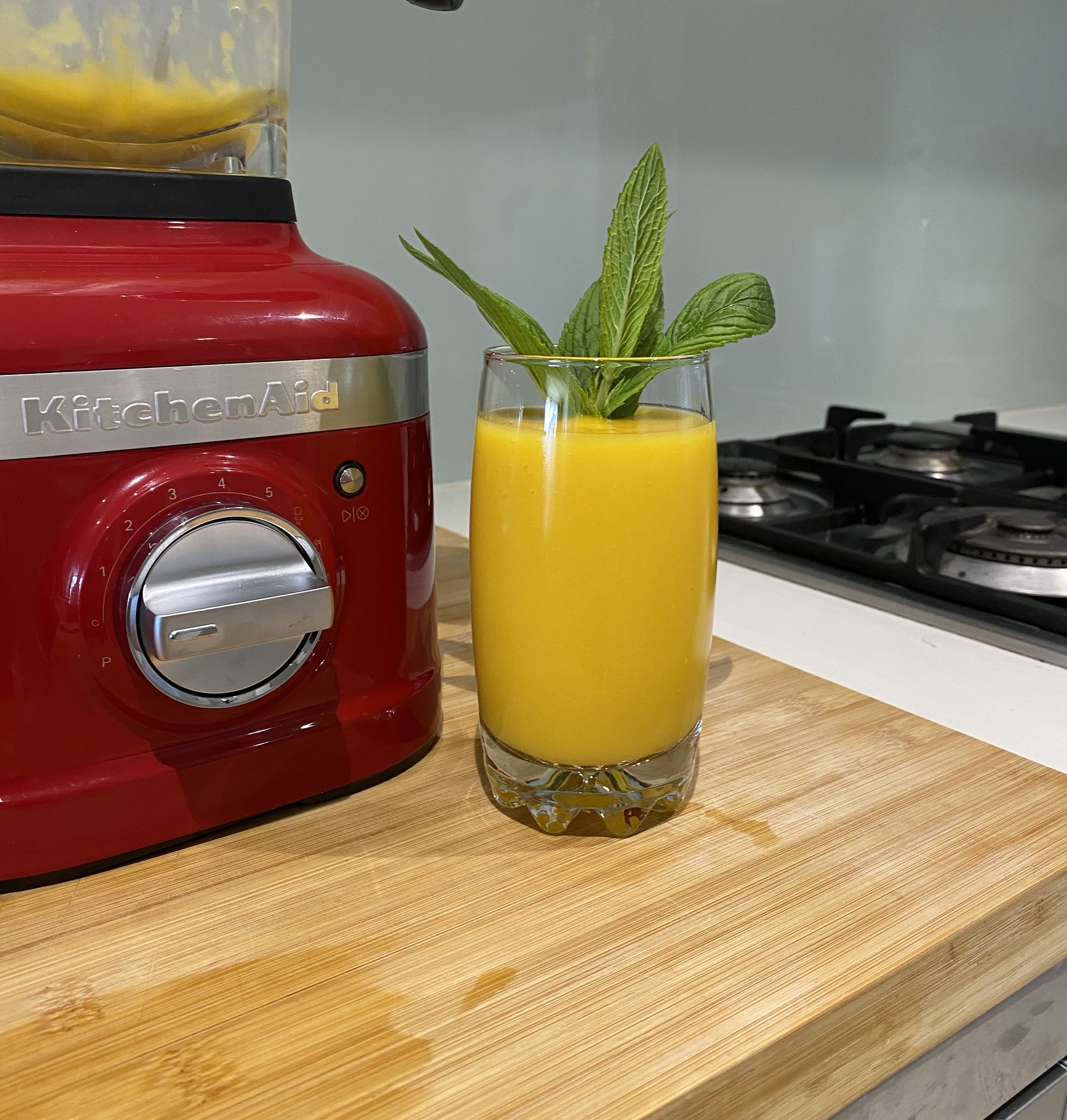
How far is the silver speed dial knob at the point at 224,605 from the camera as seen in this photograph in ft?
1.36

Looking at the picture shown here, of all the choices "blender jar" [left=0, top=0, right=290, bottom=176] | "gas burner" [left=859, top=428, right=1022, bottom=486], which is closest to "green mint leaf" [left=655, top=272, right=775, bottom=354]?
"blender jar" [left=0, top=0, right=290, bottom=176]

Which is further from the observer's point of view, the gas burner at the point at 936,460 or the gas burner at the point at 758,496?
the gas burner at the point at 936,460

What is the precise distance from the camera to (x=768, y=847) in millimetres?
464

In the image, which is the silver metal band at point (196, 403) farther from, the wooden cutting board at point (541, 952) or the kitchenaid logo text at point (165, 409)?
the wooden cutting board at point (541, 952)

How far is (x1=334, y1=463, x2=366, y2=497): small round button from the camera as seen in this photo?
0.47 meters

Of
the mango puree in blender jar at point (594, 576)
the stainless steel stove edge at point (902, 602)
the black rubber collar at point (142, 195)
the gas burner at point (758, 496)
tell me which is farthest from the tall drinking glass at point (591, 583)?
the gas burner at point (758, 496)

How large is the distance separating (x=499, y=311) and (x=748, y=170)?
2.98 ft

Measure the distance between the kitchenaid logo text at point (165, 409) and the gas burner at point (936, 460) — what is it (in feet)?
2.77

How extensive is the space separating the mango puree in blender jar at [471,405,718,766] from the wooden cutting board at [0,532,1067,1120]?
2.3 inches

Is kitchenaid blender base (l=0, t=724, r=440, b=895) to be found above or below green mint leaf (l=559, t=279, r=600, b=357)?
below

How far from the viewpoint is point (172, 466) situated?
42 cm

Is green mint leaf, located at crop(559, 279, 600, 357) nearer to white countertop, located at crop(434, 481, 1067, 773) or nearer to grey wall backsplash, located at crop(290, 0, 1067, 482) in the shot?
white countertop, located at crop(434, 481, 1067, 773)

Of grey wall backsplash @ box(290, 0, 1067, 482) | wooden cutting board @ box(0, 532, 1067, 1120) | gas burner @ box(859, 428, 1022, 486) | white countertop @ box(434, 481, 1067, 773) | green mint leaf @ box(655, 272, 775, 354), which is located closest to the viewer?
wooden cutting board @ box(0, 532, 1067, 1120)

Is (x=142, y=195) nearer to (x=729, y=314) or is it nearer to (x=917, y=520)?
(x=729, y=314)
